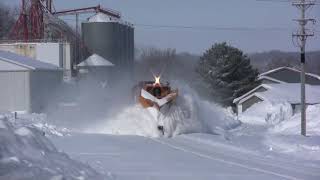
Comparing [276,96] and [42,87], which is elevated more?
[42,87]

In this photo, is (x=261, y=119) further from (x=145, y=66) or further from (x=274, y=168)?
(x=274, y=168)

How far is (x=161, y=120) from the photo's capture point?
90.8 ft

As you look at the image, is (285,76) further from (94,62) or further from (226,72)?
(94,62)

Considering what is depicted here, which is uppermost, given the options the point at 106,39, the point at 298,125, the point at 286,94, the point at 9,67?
the point at 106,39

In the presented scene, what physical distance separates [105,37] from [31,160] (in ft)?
222

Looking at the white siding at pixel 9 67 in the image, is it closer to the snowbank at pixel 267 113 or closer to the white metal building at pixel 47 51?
the white metal building at pixel 47 51

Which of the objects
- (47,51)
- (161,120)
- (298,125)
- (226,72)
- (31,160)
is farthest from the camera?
(226,72)

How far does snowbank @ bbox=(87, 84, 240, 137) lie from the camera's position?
27703mm

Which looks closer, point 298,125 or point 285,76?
point 298,125

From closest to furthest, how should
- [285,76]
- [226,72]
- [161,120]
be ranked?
1. [161,120]
2. [226,72]
3. [285,76]

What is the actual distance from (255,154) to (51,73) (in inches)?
1497

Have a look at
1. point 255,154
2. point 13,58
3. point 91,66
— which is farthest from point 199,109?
point 91,66

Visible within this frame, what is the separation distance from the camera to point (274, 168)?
15.7m

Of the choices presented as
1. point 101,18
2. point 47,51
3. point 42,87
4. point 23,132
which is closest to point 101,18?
point 101,18
